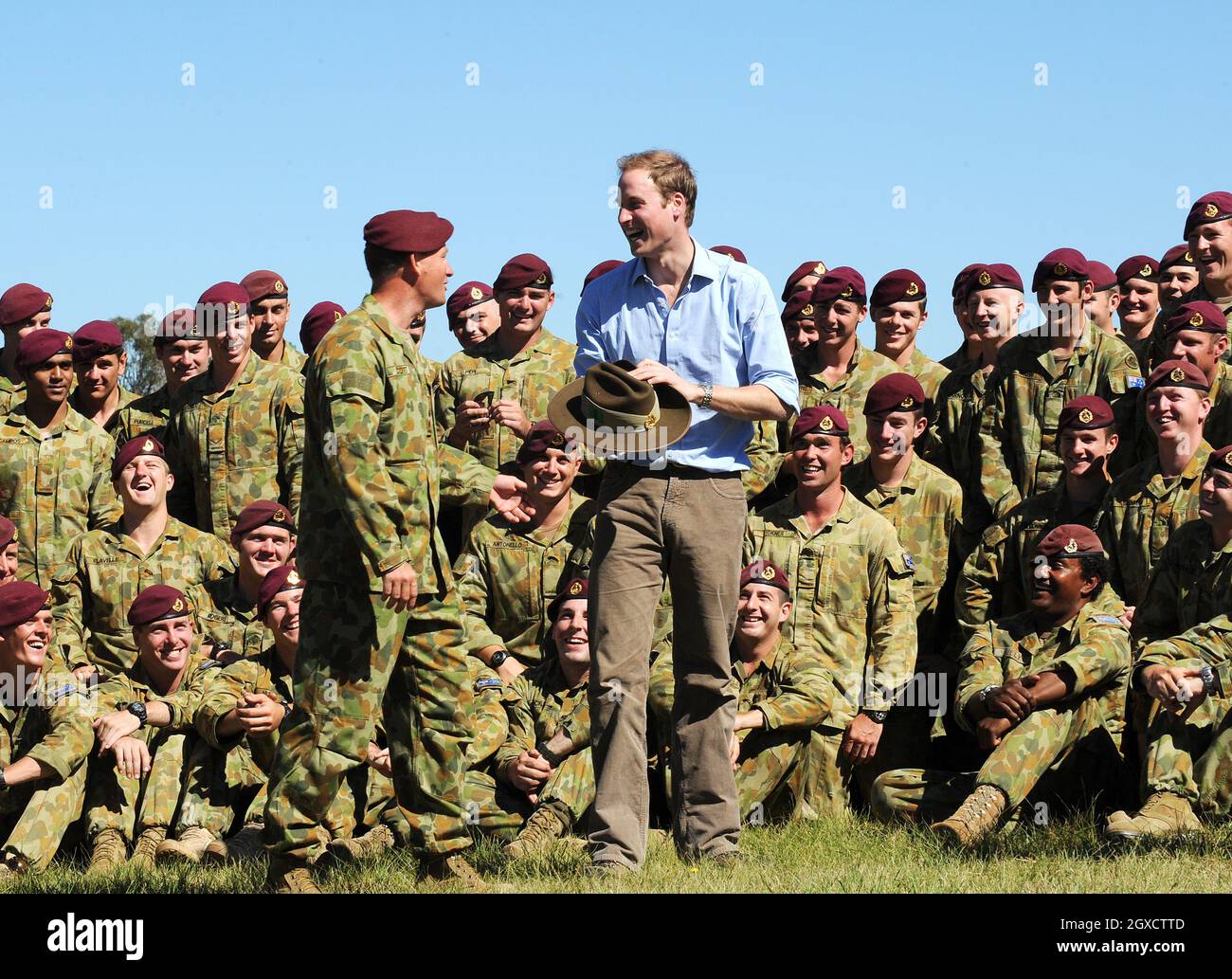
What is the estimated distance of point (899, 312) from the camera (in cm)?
1062

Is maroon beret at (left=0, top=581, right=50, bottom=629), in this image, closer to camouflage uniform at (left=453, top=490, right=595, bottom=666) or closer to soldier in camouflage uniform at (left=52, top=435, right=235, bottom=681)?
soldier in camouflage uniform at (left=52, top=435, right=235, bottom=681)

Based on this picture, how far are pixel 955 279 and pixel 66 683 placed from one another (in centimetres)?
569

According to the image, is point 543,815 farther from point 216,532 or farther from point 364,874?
point 216,532

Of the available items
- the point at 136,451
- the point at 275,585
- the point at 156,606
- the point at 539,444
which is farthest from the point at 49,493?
the point at 539,444

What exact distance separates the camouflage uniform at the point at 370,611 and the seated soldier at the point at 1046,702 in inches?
104

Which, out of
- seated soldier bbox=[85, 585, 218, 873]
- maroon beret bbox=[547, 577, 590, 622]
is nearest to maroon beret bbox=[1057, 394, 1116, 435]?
maroon beret bbox=[547, 577, 590, 622]

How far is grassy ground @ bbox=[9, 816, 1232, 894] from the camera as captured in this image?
596 cm

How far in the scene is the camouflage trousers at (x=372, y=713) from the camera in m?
5.73

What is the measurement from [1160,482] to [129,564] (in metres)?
5.23

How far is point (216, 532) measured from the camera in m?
10.1

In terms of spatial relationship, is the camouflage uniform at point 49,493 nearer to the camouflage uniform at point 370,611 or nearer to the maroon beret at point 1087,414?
the camouflage uniform at point 370,611

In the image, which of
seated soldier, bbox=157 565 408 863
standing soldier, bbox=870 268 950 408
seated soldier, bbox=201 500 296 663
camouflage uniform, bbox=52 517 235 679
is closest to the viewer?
seated soldier, bbox=157 565 408 863

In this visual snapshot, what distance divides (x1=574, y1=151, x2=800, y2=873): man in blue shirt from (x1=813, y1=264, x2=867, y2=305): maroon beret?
154 inches

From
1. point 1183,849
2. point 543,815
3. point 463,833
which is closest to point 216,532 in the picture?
point 543,815
